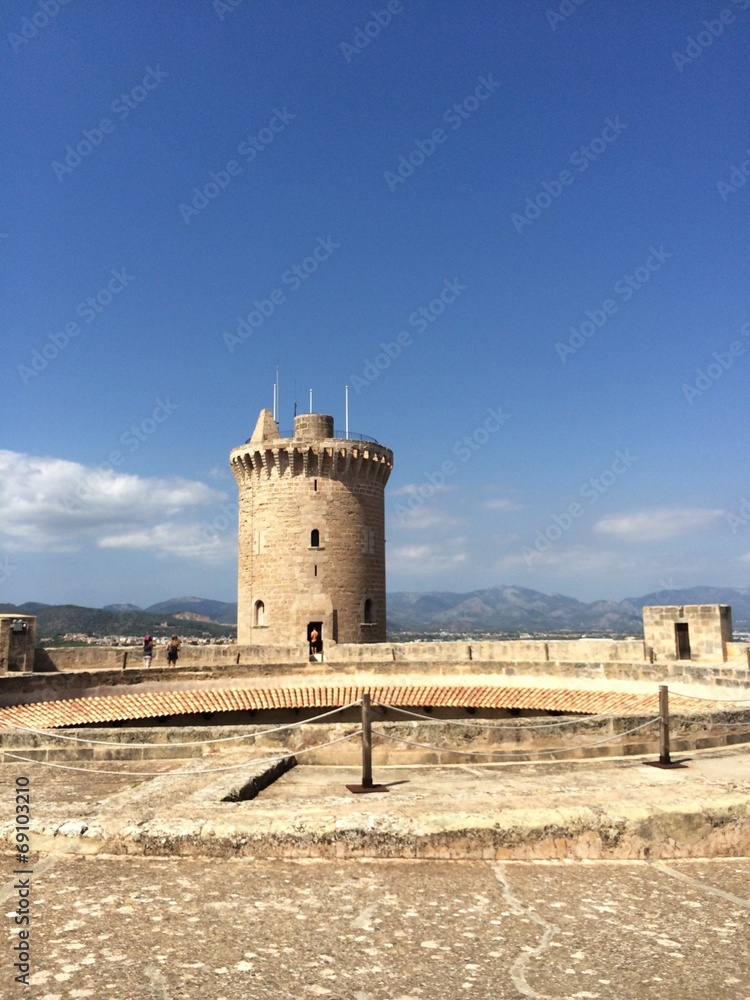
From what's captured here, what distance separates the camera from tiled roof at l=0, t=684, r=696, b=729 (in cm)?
1430

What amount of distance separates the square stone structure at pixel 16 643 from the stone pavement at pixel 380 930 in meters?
14.6

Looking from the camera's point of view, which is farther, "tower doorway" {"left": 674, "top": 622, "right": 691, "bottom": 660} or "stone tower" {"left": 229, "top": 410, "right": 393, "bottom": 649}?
"stone tower" {"left": 229, "top": 410, "right": 393, "bottom": 649}

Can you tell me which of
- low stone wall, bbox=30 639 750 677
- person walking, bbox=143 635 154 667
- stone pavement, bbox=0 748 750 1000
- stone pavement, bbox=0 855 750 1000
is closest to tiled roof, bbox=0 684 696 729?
low stone wall, bbox=30 639 750 677

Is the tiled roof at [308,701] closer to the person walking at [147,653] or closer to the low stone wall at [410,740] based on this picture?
the person walking at [147,653]

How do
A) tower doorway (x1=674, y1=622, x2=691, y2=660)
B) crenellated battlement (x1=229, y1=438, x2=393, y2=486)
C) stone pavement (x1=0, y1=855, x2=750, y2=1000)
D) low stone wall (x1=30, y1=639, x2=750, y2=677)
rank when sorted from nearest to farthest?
stone pavement (x1=0, y1=855, x2=750, y2=1000) → low stone wall (x1=30, y1=639, x2=750, y2=677) → tower doorway (x1=674, y1=622, x2=691, y2=660) → crenellated battlement (x1=229, y1=438, x2=393, y2=486)

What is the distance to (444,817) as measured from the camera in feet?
17.2

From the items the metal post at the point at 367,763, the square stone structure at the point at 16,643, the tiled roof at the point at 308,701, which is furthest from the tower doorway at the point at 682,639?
the square stone structure at the point at 16,643

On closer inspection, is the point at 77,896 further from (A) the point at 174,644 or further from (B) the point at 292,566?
(B) the point at 292,566

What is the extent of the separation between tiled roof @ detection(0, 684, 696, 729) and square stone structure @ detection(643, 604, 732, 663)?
3.91 m

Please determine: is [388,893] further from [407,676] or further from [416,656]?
[416,656]

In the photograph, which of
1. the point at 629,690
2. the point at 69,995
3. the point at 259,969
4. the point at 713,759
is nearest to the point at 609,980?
the point at 259,969

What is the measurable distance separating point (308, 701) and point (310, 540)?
11.2 meters

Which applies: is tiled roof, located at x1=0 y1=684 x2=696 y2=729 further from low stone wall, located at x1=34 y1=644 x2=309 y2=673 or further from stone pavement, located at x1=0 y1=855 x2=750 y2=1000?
stone pavement, located at x1=0 y1=855 x2=750 y2=1000

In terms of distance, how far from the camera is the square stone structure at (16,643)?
1783 cm
